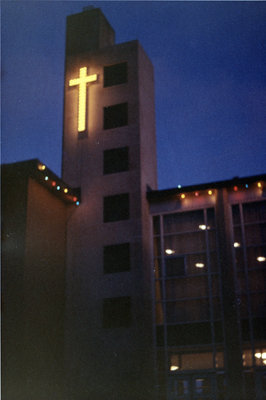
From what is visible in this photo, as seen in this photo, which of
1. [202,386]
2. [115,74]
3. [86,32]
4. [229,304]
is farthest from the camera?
[86,32]

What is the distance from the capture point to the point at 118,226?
27531 mm

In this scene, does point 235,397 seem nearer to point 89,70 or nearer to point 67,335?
point 67,335

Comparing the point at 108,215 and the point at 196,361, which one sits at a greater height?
the point at 108,215

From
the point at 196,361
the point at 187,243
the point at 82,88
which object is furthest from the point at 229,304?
the point at 82,88

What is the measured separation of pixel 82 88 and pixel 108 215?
8129 millimetres

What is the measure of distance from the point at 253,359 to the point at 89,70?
18750mm

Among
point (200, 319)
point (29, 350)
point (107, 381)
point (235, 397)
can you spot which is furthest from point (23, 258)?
point (235, 397)

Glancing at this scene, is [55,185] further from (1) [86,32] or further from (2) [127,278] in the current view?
(1) [86,32]

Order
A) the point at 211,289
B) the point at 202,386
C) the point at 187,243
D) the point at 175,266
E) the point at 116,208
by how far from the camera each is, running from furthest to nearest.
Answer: the point at 116,208, the point at 187,243, the point at 175,266, the point at 211,289, the point at 202,386

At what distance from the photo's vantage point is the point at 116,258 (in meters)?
27.1

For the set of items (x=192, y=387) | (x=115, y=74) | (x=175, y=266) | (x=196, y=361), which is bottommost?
(x=192, y=387)

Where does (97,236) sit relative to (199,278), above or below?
above

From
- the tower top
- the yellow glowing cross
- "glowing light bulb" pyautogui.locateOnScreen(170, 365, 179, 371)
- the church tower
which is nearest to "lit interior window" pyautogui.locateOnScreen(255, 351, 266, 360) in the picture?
"glowing light bulb" pyautogui.locateOnScreen(170, 365, 179, 371)

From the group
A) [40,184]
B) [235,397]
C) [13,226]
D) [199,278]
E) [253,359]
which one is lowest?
[235,397]
